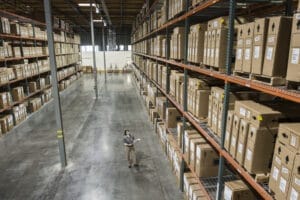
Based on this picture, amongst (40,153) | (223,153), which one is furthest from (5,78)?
(223,153)

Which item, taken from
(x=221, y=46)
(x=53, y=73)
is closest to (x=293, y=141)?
(x=221, y=46)

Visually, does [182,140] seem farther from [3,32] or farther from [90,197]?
[3,32]

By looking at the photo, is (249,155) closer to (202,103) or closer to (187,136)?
(202,103)

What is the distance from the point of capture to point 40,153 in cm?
497

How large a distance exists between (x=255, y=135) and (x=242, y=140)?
0.63 feet

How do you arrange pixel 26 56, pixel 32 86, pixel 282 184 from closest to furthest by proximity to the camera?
pixel 282 184, pixel 26 56, pixel 32 86

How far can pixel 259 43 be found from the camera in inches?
66.4

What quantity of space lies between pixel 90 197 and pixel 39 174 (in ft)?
4.21

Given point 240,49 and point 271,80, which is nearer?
point 271,80

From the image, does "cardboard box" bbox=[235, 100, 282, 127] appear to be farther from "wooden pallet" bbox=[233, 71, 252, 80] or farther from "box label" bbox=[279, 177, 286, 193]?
"box label" bbox=[279, 177, 286, 193]

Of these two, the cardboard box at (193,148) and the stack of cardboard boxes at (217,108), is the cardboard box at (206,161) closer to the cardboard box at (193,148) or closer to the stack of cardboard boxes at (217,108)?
the cardboard box at (193,148)

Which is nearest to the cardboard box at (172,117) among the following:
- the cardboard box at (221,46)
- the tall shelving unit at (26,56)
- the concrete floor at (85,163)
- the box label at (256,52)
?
the concrete floor at (85,163)

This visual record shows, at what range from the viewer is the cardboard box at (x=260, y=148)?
1650 mm

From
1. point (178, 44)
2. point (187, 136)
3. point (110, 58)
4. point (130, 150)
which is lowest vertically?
point (130, 150)
